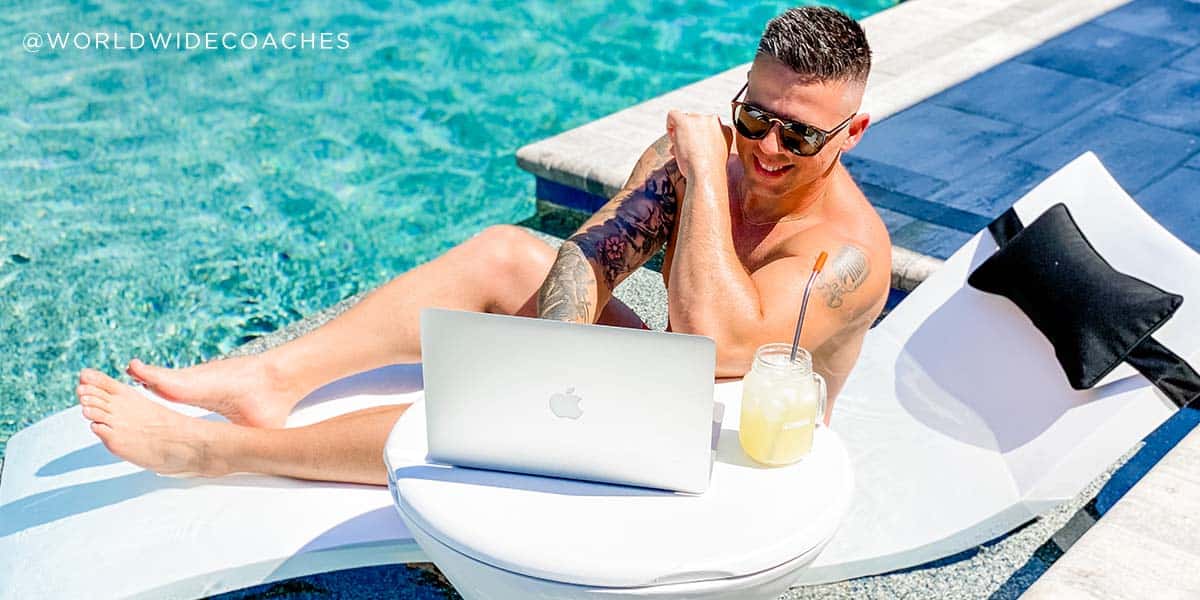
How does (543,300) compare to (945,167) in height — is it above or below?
above

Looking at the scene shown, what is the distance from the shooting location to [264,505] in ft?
8.69

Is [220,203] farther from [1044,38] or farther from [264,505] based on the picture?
[1044,38]

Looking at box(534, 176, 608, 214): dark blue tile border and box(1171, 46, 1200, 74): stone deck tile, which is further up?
box(1171, 46, 1200, 74): stone deck tile

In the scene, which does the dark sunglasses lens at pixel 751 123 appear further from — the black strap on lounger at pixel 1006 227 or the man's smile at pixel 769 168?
the black strap on lounger at pixel 1006 227

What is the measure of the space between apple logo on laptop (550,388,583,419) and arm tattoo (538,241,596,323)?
596 mm

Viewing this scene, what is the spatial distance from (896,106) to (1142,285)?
217cm

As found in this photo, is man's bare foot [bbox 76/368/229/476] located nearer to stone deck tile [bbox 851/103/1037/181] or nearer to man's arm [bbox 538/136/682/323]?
man's arm [bbox 538/136/682/323]

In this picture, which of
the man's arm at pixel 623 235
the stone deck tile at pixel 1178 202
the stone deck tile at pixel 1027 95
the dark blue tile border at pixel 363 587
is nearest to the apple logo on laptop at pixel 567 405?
the man's arm at pixel 623 235

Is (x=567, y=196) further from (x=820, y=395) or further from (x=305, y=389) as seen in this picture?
(x=820, y=395)

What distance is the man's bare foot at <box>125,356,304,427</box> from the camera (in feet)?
9.18

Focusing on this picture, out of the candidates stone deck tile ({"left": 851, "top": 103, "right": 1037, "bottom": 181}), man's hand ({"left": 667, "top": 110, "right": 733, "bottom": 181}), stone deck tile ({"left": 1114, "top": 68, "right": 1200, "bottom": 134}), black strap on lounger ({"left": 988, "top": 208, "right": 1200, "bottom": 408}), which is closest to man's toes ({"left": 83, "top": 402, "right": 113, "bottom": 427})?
man's hand ({"left": 667, "top": 110, "right": 733, "bottom": 181})

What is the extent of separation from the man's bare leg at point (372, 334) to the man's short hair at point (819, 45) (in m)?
0.75

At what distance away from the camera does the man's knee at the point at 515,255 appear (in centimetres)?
287

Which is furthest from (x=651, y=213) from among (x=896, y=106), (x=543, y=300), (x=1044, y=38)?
(x=1044, y=38)
